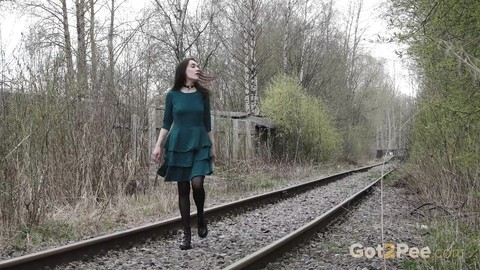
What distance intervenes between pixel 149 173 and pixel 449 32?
20.4 feet

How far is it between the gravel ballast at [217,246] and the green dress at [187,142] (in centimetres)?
80

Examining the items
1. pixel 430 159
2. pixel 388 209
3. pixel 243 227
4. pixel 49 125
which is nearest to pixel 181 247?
pixel 243 227

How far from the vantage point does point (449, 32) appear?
559 centimetres

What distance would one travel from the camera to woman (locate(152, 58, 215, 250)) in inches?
203

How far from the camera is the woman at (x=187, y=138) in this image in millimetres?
5168

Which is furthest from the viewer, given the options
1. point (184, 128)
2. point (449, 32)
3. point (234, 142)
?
point (234, 142)

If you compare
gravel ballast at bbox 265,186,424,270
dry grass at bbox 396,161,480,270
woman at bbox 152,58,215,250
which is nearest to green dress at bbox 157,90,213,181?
woman at bbox 152,58,215,250

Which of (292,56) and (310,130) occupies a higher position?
(292,56)

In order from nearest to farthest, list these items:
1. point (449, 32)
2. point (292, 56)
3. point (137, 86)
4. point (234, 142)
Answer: point (449, 32) < point (137, 86) < point (234, 142) < point (292, 56)

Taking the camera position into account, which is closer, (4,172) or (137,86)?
(4,172)

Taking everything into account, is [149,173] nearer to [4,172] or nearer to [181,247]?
[4,172]

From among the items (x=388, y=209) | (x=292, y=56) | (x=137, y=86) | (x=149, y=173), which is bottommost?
(x=388, y=209)

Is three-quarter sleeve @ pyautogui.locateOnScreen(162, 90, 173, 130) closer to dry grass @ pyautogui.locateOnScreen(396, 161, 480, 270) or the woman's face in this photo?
the woman's face

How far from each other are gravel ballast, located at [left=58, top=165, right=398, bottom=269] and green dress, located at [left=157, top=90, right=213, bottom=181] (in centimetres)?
80
